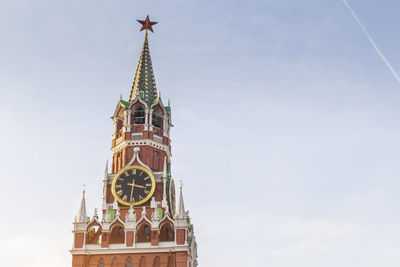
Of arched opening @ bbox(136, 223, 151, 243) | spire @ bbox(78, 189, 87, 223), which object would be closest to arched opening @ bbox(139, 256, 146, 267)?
arched opening @ bbox(136, 223, 151, 243)

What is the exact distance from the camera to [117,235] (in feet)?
260

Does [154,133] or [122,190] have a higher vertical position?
[154,133]

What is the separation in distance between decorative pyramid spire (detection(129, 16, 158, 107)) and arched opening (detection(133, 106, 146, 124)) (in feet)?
3.85

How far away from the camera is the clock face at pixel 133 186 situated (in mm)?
80688

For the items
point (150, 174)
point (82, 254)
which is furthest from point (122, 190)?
point (82, 254)

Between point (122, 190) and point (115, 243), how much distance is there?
21.2 feet

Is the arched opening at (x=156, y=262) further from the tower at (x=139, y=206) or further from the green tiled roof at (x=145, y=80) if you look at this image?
the green tiled roof at (x=145, y=80)

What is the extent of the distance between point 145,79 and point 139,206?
62.7 feet

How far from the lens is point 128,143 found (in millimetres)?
85125

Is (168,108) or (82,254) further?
(168,108)

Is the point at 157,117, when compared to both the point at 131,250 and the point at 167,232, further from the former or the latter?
the point at 131,250

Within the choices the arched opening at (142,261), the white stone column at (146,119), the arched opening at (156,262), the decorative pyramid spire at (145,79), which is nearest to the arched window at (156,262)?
the arched opening at (156,262)

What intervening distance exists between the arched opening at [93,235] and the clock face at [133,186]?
4105 mm

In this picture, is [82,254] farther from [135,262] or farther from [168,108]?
[168,108]
